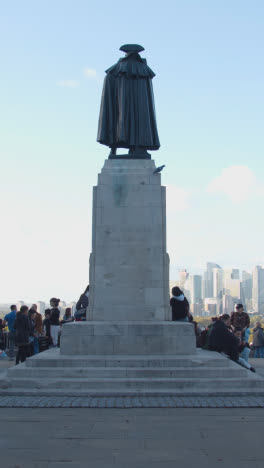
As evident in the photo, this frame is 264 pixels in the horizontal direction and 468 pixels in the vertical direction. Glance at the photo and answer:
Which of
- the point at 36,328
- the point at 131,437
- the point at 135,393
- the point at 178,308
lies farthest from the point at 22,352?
the point at 131,437

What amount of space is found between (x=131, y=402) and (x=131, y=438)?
99.4 inches

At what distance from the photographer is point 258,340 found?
2033cm

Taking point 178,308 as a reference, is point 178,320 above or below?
below

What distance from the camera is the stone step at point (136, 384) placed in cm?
1070

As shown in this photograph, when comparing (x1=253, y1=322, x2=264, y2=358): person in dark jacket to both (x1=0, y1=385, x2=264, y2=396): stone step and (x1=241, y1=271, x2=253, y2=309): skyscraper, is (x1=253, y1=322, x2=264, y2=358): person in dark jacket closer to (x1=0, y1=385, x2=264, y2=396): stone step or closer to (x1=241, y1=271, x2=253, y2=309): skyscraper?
(x1=0, y1=385, x2=264, y2=396): stone step

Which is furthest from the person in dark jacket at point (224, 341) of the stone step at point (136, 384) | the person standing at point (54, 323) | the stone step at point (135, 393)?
the person standing at point (54, 323)

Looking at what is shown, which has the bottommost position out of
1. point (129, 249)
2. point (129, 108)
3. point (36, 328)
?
point (36, 328)

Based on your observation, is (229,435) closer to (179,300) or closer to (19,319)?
(179,300)

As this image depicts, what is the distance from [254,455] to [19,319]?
8.72 meters

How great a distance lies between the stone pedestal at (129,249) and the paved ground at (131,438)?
413 centimetres

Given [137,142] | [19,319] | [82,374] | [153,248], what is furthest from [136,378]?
[137,142]

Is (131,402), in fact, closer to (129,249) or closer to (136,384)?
(136,384)

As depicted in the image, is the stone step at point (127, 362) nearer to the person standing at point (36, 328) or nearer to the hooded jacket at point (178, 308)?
the hooded jacket at point (178, 308)

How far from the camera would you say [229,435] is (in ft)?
24.0
